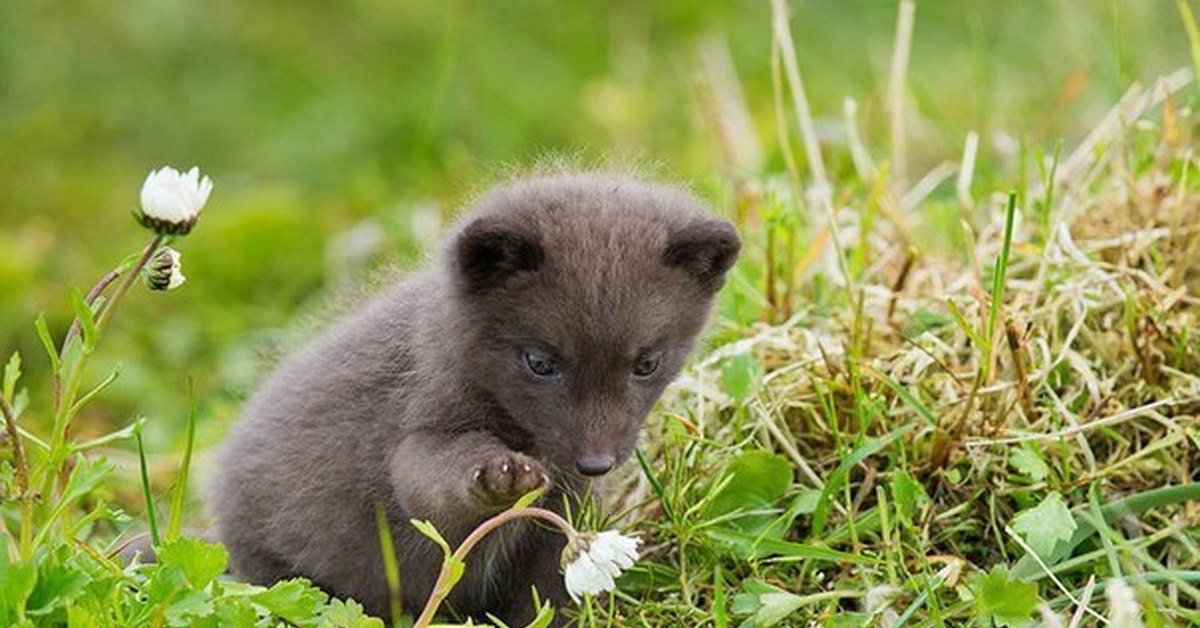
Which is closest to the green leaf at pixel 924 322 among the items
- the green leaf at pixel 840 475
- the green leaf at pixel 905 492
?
the green leaf at pixel 840 475

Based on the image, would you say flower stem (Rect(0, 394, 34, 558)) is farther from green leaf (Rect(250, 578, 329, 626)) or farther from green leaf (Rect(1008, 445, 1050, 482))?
green leaf (Rect(1008, 445, 1050, 482))

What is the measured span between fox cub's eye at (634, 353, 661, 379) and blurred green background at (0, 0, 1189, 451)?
2203 millimetres

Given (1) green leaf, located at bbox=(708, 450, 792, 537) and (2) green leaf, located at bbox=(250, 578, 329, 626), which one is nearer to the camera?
(2) green leaf, located at bbox=(250, 578, 329, 626)

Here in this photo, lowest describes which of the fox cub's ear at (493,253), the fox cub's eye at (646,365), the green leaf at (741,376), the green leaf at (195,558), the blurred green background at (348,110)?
the blurred green background at (348,110)

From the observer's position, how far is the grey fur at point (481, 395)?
14.7 ft

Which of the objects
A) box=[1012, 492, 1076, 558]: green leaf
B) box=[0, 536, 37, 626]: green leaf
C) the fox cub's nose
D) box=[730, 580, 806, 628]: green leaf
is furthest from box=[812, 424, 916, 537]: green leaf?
box=[0, 536, 37, 626]: green leaf

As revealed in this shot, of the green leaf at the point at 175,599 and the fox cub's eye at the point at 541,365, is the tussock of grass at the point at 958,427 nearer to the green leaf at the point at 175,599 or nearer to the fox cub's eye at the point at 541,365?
the fox cub's eye at the point at 541,365

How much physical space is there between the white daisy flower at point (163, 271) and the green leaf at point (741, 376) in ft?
5.32

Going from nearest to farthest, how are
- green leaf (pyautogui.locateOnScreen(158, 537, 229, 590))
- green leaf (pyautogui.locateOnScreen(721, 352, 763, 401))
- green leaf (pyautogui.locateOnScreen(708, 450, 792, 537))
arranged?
1. green leaf (pyautogui.locateOnScreen(158, 537, 229, 590))
2. green leaf (pyautogui.locateOnScreen(708, 450, 792, 537))
3. green leaf (pyautogui.locateOnScreen(721, 352, 763, 401))

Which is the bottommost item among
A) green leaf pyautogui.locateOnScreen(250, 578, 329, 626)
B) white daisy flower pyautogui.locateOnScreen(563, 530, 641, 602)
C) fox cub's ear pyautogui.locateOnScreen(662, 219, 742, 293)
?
green leaf pyautogui.locateOnScreen(250, 578, 329, 626)

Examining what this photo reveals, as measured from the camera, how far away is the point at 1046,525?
458 centimetres

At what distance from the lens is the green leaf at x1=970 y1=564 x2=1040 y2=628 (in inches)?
170

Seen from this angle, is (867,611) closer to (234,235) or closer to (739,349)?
(739,349)

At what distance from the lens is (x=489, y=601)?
16.9ft
